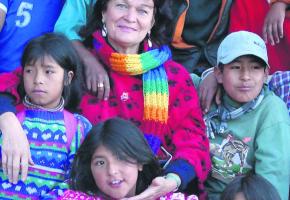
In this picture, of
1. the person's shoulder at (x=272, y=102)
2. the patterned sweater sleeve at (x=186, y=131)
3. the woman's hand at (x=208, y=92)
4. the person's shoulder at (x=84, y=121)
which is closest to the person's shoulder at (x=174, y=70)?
the patterned sweater sleeve at (x=186, y=131)

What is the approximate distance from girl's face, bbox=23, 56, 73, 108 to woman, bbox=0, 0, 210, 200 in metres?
0.30

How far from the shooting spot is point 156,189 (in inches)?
116

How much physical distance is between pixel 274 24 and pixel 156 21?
0.69m

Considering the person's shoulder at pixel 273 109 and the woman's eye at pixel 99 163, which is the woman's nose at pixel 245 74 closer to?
the person's shoulder at pixel 273 109

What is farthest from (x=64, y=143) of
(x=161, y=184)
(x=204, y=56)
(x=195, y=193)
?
(x=204, y=56)

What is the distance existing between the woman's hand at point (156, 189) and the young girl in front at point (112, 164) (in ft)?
0.13

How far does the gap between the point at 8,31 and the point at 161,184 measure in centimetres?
134

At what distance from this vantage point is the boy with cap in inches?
131

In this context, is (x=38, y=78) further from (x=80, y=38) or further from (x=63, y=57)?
(x=80, y=38)

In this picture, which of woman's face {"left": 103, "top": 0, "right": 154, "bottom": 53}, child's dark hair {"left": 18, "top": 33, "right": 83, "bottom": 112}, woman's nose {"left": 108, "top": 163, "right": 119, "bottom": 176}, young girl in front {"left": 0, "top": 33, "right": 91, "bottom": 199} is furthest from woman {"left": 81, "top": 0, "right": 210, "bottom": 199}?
woman's nose {"left": 108, "top": 163, "right": 119, "bottom": 176}

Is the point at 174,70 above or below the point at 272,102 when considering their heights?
above

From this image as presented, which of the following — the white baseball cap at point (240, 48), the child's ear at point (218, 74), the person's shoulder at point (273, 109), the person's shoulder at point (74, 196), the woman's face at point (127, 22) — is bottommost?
the person's shoulder at point (74, 196)

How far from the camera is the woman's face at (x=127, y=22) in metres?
3.40

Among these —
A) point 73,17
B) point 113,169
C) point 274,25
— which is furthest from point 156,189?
point 274,25
